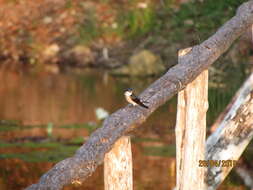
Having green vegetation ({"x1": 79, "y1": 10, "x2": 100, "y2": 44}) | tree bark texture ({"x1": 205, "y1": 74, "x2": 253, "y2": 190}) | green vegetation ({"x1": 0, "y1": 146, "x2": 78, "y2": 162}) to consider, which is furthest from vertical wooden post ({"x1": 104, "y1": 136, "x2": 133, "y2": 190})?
green vegetation ({"x1": 79, "y1": 10, "x2": 100, "y2": 44})

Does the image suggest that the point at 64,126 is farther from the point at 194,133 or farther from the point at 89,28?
the point at 89,28

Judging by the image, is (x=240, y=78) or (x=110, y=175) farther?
(x=240, y=78)

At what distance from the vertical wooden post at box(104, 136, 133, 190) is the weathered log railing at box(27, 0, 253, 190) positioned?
0.10 feet

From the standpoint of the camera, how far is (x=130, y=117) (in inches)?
105

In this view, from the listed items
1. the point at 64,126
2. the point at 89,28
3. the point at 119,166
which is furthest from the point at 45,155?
the point at 89,28

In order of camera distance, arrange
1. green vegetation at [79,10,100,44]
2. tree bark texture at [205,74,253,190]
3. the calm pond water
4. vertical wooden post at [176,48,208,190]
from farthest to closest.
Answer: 1. green vegetation at [79,10,100,44]
2. the calm pond water
3. tree bark texture at [205,74,253,190]
4. vertical wooden post at [176,48,208,190]

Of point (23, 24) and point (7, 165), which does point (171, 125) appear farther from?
point (23, 24)

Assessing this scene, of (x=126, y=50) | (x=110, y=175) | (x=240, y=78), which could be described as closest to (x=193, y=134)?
(x=110, y=175)

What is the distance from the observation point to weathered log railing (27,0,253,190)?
2354 millimetres

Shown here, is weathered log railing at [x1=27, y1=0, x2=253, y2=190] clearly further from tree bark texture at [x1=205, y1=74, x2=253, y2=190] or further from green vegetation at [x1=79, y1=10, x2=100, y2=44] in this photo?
green vegetation at [x1=79, y1=10, x2=100, y2=44]

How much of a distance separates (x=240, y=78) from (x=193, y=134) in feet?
10.1

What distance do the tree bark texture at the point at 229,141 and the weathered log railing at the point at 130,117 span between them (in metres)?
0.66

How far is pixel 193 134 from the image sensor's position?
3320mm

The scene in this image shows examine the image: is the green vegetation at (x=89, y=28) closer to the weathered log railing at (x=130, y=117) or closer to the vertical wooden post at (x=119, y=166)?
the weathered log railing at (x=130, y=117)
